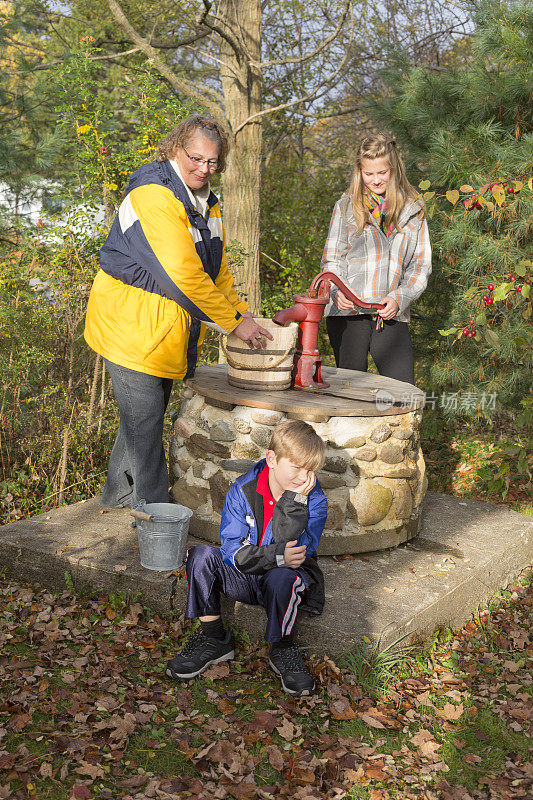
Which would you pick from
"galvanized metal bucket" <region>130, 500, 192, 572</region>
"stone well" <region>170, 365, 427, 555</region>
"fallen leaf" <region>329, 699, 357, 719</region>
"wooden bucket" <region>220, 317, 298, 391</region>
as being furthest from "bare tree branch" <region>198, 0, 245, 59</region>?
"fallen leaf" <region>329, 699, 357, 719</region>

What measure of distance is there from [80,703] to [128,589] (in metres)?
0.78

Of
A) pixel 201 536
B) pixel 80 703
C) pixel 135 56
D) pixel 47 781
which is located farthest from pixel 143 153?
pixel 135 56

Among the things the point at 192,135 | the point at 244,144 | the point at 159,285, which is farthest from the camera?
the point at 244,144

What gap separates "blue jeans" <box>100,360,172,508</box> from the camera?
371 cm

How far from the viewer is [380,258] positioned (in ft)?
14.4

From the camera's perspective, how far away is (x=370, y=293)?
4418mm

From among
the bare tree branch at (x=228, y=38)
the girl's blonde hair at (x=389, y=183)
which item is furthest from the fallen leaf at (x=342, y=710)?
the bare tree branch at (x=228, y=38)

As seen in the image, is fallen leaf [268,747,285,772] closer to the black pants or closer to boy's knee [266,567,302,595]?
boy's knee [266,567,302,595]

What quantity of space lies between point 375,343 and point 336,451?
3.16 ft

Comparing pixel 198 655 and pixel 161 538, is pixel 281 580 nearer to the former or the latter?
pixel 198 655

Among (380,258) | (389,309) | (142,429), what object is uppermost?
(380,258)

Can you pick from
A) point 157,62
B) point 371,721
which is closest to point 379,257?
point 371,721

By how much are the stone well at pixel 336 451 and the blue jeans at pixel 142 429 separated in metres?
0.22

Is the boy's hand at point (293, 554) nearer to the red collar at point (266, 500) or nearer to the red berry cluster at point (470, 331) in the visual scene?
the red collar at point (266, 500)
